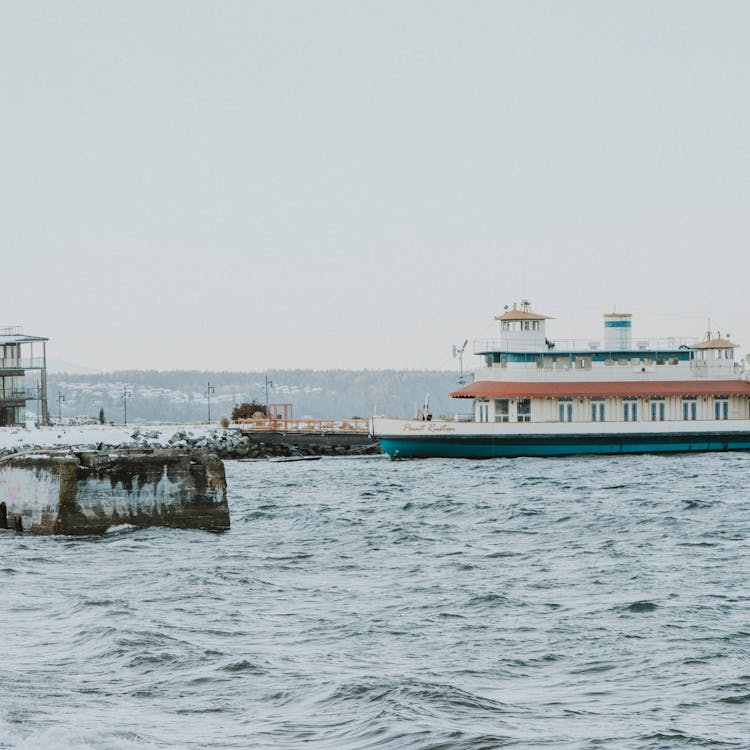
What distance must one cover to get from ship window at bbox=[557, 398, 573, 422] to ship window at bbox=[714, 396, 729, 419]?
697 cm

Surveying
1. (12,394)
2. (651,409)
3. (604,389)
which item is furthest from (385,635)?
(12,394)

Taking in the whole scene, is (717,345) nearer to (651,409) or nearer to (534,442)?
(651,409)

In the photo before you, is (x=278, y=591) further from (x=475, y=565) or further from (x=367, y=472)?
(x=367, y=472)

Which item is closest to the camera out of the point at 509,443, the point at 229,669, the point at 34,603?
the point at 229,669

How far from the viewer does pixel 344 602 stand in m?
18.1

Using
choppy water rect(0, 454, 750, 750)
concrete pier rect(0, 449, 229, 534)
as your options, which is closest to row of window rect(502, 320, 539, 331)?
choppy water rect(0, 454, 750, 750)

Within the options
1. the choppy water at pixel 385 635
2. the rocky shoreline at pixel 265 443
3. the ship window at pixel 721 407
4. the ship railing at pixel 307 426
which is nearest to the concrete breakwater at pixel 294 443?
the rocky shoreline at pixel 265 443

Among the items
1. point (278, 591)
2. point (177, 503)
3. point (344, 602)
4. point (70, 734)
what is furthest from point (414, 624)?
point (177, 503)

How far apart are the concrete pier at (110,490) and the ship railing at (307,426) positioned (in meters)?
41.7

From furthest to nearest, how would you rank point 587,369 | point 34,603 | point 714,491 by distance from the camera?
point 587,369, point 714,491, point 34,603

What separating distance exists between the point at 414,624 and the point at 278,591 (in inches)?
127

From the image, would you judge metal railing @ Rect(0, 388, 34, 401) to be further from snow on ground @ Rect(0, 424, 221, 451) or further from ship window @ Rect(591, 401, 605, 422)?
ship window @ Rect(591, 401, 605, 422)

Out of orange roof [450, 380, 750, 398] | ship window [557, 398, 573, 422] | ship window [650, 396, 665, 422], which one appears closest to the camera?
orange roof [450, 380, 750, 398]

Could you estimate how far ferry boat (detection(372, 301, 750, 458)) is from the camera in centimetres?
5712
